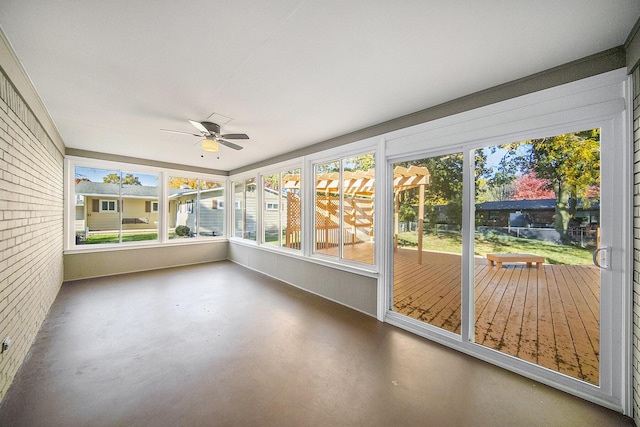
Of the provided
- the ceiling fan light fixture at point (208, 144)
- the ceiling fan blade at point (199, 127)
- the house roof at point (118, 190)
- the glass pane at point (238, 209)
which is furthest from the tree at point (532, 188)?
the house roof at point (118, 190)

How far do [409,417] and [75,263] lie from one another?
652 centimetres

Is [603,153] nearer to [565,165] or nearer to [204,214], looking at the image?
[565,165]

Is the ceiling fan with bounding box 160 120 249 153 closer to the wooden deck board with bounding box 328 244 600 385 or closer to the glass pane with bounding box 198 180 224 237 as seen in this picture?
the wooden deck board with bounding box 328 244 600 385

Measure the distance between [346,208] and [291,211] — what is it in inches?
58.5

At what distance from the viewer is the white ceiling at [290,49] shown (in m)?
1.48

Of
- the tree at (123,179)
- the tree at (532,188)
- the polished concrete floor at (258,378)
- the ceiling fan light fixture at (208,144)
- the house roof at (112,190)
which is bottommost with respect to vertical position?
the polished concrete floor at (258,378)

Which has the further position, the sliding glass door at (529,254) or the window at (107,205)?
the window at (107,205)

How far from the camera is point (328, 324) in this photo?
315cm

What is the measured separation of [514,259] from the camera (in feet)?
7.94

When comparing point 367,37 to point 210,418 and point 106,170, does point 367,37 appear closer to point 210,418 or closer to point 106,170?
point 210,418

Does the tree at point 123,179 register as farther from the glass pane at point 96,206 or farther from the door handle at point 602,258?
the door handle at point 602,258

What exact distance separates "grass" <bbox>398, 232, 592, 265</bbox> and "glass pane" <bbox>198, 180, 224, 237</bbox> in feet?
18.8

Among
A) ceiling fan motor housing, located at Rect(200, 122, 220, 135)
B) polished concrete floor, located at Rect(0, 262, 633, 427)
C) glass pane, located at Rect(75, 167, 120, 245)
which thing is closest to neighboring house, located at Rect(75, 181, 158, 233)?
glass pane, located at Rect(75, 167, 120, 245)

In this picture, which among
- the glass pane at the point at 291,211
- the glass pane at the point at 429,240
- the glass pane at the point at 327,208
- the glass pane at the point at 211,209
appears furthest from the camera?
the glass pane at the point at 211,209
